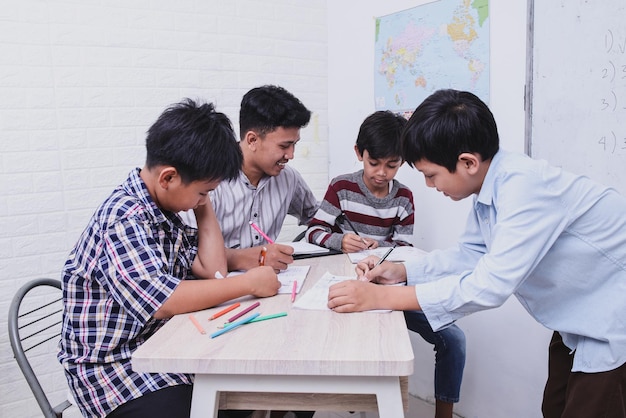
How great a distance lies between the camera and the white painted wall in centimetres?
198

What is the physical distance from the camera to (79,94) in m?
2.33

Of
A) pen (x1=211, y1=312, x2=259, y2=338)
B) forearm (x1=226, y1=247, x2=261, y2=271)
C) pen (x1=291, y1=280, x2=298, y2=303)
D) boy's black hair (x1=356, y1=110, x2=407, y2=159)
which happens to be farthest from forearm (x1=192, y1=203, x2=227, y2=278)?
boy's black hair (x1=356, y1=110, x2=407, y2=159)

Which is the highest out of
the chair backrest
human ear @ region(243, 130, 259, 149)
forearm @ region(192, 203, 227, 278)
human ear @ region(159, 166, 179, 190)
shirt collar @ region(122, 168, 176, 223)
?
human ear @ region(243, 130, 259, 149)

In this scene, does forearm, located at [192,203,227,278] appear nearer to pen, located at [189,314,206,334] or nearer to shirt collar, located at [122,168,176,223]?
shirt collar, located at [122,168,176,223]

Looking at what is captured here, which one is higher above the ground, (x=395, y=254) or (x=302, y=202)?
(x=302, y=202)

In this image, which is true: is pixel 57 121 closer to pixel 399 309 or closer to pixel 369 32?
pixel 369 32

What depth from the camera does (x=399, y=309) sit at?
119 centimetres

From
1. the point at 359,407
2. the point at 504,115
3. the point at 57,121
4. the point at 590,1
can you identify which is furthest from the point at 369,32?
the point at 359,407

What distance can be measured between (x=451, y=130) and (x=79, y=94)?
1779 mm

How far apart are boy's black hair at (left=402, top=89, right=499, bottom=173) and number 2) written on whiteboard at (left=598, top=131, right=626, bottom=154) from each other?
0.65m

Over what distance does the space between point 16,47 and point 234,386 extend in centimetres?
188

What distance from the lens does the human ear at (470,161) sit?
1196mm

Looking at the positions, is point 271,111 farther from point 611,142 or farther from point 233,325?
point 611,142

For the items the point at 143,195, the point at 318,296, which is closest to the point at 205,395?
the point at 318,296
